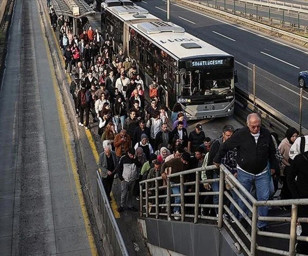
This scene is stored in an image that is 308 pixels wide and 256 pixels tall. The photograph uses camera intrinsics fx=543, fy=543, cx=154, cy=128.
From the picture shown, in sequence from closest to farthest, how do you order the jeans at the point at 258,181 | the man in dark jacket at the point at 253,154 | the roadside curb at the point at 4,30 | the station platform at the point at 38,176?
the man in dark jacket at the point at 253,154 < the jeans at the point at 258,181 < the station platform at the point at 38,176 < the roadside curb at the point at 4,30

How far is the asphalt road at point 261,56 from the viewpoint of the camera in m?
20.2

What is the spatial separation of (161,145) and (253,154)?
6.17 meters

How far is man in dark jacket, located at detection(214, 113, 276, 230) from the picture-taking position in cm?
646

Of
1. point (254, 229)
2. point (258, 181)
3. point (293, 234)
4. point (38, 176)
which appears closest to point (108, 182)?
point (38, 176)

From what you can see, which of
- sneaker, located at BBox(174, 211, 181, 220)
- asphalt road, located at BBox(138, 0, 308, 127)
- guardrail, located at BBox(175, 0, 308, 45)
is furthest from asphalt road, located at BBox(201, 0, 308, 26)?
sneaker, located at BBox(174, 211, 181, 220)

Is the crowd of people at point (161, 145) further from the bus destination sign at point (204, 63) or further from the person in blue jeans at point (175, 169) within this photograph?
the bus destination sign at point (204, 63)

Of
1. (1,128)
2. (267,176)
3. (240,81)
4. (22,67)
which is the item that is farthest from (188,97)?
(22,67)

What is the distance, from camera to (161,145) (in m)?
12.6

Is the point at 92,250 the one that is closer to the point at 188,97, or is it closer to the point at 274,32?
the point at 188,97

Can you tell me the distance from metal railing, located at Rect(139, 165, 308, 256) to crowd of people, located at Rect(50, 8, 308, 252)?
7.9 inches

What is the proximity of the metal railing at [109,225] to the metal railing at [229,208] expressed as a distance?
782mm

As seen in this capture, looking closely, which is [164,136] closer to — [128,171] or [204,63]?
[128,171]

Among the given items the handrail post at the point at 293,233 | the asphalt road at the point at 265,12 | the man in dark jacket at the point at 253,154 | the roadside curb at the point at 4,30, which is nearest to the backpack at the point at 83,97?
the man in dark jacket at the point at 253,154

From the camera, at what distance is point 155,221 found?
9.78 metres
